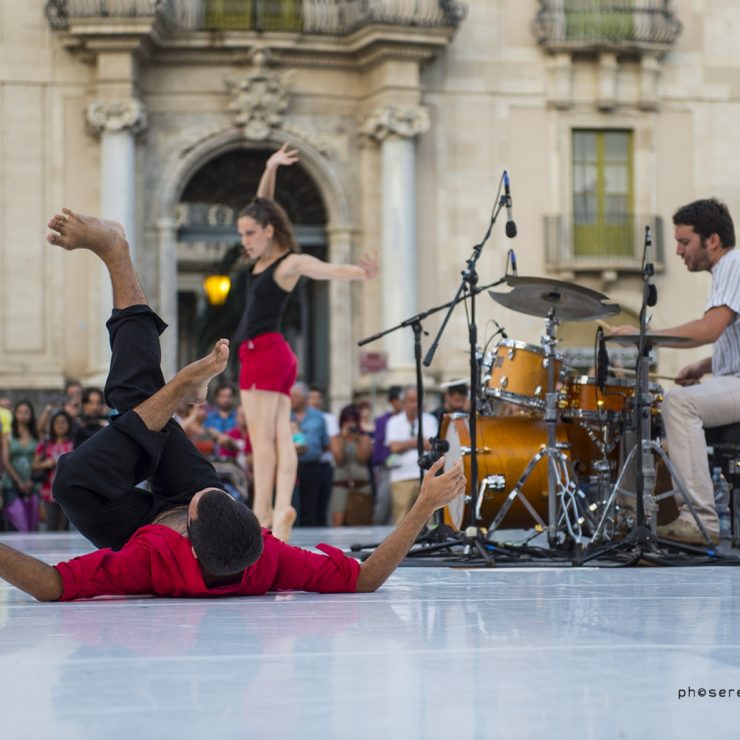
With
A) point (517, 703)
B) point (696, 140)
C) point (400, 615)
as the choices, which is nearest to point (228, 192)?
point (696, 140)

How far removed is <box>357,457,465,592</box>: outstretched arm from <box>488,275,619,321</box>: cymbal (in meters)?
3.16

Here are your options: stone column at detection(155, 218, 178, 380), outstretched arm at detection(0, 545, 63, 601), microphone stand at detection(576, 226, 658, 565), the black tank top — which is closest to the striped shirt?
microphone stand at detection(576, 226, 658, 565)

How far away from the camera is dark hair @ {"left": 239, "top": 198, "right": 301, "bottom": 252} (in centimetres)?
991

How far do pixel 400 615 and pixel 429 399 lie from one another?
63.5 feet

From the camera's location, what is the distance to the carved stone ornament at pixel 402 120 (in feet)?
82.2

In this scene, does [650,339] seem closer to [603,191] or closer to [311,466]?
[311,466]

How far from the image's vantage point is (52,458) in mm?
15812

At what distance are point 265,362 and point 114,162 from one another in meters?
15.4

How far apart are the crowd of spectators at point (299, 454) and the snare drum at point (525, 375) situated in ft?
18.4

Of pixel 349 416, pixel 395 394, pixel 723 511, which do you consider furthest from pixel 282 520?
pixel 349 416

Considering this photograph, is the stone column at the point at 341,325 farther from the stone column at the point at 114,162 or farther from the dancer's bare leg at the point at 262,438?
the dancer's bare leg at the point at 262,438

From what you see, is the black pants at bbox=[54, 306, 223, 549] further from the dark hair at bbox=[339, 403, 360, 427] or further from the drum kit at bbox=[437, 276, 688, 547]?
the dark hair at bbox=[339, 403, 360, 427]

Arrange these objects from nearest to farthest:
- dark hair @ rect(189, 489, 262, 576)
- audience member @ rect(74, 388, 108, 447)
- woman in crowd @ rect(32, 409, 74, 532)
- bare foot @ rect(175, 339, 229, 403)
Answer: dark hair @ rect(189, 489, 262, 576)
bare foot @ rect(175, 339, 229, 403)
audience member @ rect(74, 388, 108, 447)
woman in crowd @ rect(32, 409, 74, 532)

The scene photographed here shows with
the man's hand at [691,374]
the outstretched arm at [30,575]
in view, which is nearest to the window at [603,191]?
the man's hand at [691,374]
